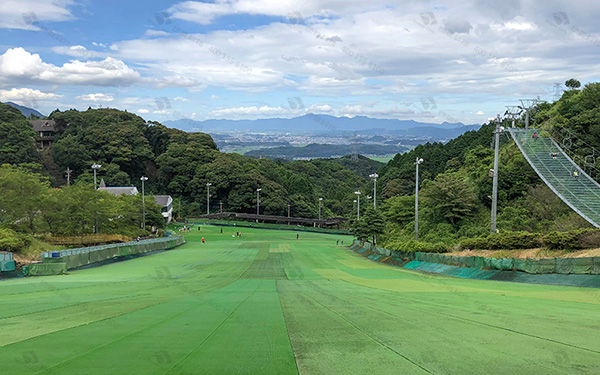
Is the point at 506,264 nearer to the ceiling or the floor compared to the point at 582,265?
nearer to the floor

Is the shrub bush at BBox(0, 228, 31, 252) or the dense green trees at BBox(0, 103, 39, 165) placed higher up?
the dense green trees at BBox(0, 103, 39, 165)

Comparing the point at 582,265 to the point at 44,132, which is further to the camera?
the point at 44,132

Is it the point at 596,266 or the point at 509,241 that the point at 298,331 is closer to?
the point at 596,266

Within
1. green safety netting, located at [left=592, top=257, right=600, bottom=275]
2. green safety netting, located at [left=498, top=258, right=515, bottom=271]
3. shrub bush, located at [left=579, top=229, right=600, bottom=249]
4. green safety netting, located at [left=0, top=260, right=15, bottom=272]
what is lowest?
green safety netting, located at [left=0, top=260, right=15, bottom=272]

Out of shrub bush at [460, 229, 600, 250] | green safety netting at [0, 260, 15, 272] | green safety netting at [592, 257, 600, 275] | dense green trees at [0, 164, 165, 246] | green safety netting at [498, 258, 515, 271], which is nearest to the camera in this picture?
green safety netting at [592, 257, 600, 275]

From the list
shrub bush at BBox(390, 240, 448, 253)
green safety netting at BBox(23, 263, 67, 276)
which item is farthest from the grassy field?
shrub bush at BBox(390, 240, 448, 253)

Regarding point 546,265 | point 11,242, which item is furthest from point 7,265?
point 546,265

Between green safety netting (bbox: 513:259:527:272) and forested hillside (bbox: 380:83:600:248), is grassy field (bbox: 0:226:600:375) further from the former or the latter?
forested hillside (bbox: 380:83:600:248)

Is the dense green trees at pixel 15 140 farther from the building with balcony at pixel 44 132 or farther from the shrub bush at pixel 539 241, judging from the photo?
the shrub bush at pixel 539 241

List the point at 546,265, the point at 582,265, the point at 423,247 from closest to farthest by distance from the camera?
the point at 582,265 → the point at 546,265 → the point at 423,247

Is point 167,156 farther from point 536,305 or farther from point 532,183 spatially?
point 536,305
